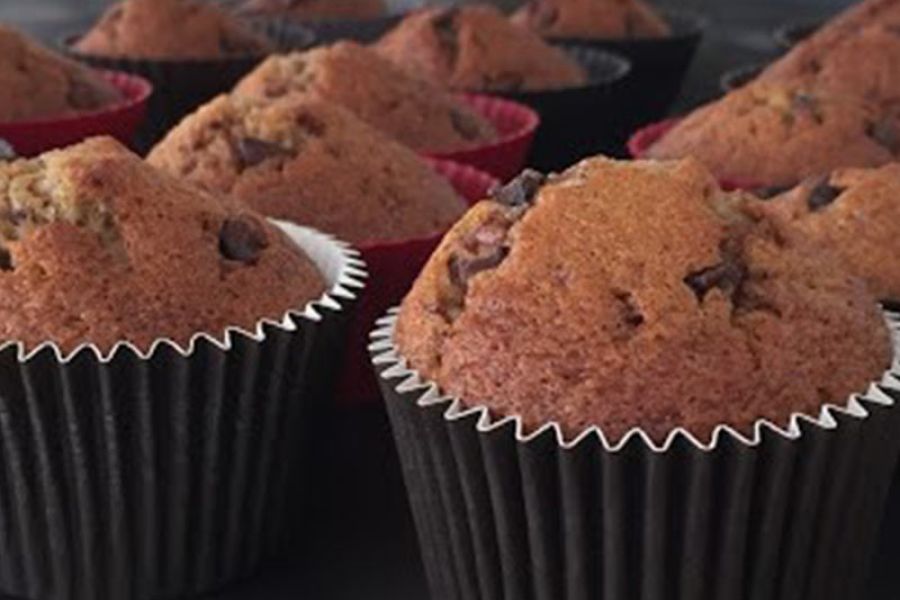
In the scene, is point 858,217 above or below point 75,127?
above

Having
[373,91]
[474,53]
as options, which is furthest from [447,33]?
[373,91]

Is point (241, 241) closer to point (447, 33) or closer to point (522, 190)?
point (522, 190)

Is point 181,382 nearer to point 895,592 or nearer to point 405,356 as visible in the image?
point 405,356

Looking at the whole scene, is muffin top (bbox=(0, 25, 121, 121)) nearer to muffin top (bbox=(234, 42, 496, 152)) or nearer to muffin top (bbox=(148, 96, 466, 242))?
muffin top (bbox=(234, 42, 496, 152))

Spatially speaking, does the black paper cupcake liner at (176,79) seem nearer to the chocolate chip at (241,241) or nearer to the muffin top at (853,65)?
the muffin top at (853,65)

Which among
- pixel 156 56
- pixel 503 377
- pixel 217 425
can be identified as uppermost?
pixel 503 377

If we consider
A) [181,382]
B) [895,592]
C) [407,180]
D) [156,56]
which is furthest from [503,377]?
[156,56]
